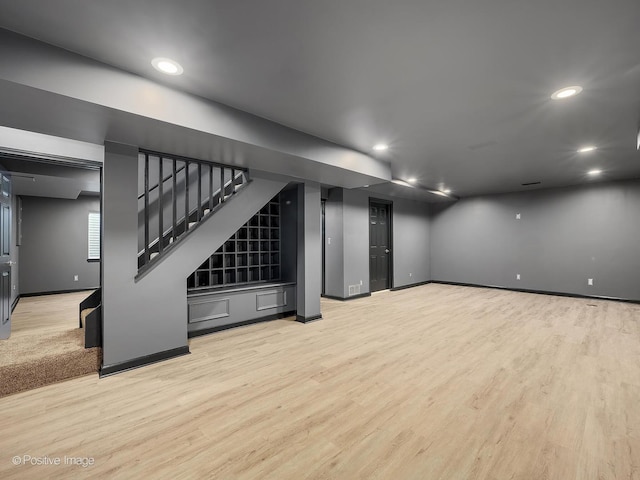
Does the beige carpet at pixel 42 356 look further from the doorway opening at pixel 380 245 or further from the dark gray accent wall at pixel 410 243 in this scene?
the dark gray accent wall at pixel 410 243

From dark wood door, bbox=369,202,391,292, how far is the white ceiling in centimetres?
380

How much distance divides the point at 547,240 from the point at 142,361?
813cm

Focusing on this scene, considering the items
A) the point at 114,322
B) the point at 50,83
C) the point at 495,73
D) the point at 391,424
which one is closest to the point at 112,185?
the point at 50,83

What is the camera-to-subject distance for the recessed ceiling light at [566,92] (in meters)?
2.42

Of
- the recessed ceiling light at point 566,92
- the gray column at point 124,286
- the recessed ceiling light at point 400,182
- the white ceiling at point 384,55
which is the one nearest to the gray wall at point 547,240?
the recessed ceiling light at point 400,182

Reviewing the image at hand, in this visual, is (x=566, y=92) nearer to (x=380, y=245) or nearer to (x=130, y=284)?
(x=130, y=284)

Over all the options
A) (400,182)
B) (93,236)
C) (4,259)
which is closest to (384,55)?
(400,182)

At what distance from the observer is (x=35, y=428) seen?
1.96 meters

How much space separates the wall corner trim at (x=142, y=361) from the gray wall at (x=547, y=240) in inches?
288

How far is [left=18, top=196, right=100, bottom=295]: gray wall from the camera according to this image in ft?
20.8

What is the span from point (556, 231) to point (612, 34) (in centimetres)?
615

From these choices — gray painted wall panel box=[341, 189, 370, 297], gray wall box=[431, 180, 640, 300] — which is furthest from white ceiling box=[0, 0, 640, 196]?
gray wall box=[431, 180, 640, 300]

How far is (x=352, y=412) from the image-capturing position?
7.00ft

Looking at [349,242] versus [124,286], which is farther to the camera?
[349,242]
